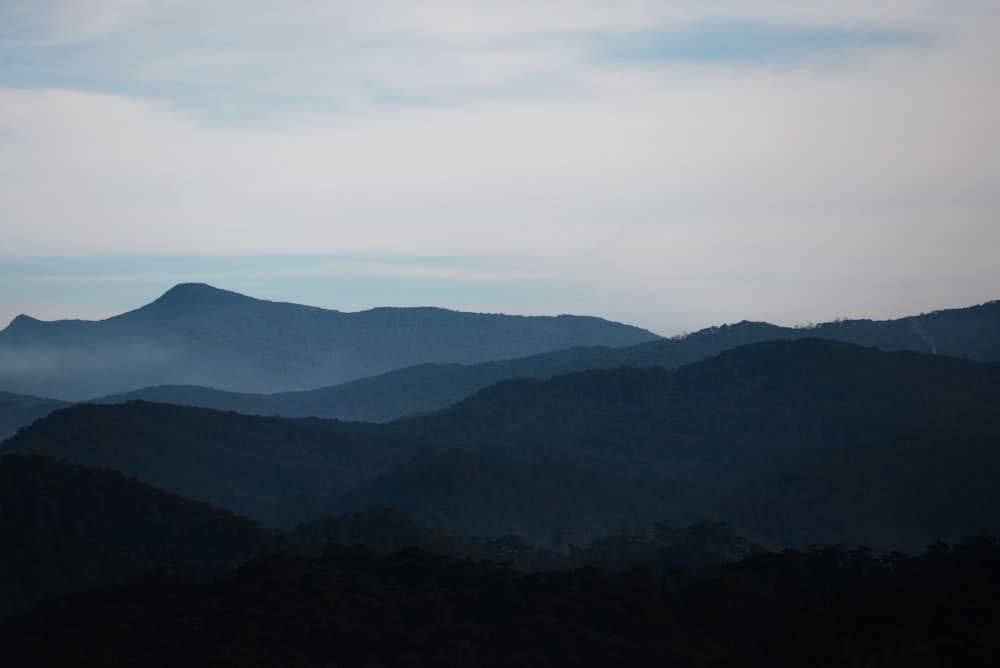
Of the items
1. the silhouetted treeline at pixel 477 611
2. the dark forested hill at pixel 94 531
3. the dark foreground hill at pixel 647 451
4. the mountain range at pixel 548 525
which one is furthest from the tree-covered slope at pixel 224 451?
the silhouetted treeline at pixel 477 611

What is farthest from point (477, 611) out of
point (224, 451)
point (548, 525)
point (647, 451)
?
point (647, 451)

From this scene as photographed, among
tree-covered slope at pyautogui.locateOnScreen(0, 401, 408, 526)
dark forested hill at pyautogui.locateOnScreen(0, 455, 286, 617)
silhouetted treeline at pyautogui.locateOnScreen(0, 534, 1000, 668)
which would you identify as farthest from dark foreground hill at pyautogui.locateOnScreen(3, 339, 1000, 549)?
silhouetted treeline at pyautogui.locateOnScreen(0, 534, 1000, 668)

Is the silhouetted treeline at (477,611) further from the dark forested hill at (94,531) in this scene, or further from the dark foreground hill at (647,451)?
the dark foreground hill at (647,451)

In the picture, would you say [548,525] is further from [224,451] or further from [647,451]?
[647,451]

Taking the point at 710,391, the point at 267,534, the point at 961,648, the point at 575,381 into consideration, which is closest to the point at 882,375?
the point at 710,391

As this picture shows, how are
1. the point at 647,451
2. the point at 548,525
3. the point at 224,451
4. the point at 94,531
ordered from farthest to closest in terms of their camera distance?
1. the point at 647,451
2. the point at 224,451
3. the point at 548,525
4. the point at 94,531

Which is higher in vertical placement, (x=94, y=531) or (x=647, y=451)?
(x=94, y=531)

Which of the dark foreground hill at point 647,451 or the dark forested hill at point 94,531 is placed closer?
the dark forested hill at point 94,531

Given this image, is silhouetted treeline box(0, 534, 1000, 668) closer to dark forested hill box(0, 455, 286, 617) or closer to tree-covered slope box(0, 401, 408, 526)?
dark forested hill box(0, 455, 286, 617)
